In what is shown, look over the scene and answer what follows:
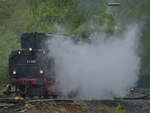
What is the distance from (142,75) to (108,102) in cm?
1901

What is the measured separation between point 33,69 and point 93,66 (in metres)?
2.87

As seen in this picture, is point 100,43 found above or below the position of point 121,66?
above

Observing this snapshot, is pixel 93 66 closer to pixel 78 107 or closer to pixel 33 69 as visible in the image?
pixel 33 69

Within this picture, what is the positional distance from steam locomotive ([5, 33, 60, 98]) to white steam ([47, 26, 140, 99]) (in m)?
0.34

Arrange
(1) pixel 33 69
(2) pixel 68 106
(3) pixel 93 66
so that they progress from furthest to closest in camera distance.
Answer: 1. (3) pixel 93 66
2. (1) pixel 33 69
3. (2) pixel 68 106

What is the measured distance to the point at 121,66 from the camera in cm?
1493

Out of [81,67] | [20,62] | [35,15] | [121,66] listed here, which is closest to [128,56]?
[121,66]

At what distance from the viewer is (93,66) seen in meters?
13.9

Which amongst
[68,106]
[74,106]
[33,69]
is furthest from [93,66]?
[68,106]

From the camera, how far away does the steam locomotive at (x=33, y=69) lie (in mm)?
12270

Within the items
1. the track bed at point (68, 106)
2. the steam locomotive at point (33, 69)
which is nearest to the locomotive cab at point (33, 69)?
the steam locomotive at point (33, 69)

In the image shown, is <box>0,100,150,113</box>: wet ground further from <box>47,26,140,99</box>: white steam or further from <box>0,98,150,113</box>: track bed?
<box>47,26,140,99</box>: white steam

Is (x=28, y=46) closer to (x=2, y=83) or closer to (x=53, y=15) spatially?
(x=2, y=83)

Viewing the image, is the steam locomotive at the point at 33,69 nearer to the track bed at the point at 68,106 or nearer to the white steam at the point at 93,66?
the white steam at the point at 93,66
